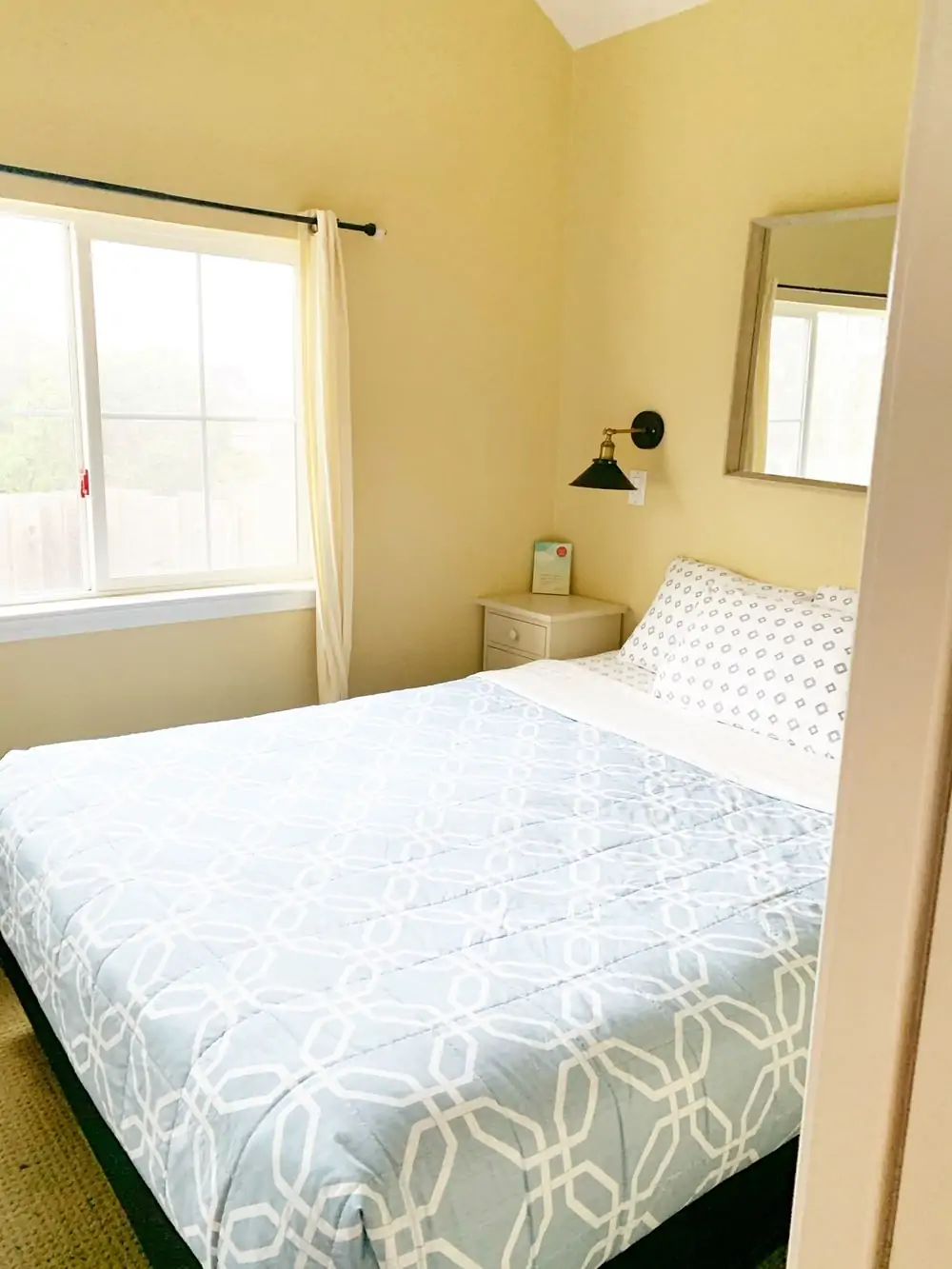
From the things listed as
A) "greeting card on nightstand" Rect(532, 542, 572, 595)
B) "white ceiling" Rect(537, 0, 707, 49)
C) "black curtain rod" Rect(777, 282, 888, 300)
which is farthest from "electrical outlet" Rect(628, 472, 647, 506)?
"white ceiling" Rect(537, 0, 707, 49)

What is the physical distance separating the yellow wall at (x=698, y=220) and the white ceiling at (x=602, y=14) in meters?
0.03

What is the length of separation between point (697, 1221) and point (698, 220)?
272 centimetres

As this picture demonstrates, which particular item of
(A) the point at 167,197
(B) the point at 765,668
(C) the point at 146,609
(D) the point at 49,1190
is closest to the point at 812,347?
(B) the point at 765,668

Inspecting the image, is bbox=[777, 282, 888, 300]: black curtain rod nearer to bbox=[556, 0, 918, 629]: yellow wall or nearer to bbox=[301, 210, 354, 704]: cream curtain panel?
bbox=[556, 0, 918, 629]: yellow wall

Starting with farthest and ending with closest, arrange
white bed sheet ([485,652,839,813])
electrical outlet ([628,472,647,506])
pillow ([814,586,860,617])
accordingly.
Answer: electrical outlet ([628,472,647,506])
pillow ([814,586,860,617])
white bed sheet ([485,652,839,813])

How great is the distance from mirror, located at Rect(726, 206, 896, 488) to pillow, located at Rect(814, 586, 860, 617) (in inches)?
11.8

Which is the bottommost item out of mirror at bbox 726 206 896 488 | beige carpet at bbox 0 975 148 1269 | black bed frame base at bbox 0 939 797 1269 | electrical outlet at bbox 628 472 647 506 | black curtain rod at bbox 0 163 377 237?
beige carpet at bbox 0 975 148 1269

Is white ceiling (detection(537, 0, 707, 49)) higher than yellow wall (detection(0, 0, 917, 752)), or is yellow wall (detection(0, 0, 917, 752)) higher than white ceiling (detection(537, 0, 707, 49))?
white ceiling (detection(537, 0, 707, 49))

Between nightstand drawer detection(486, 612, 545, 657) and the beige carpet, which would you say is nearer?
the beige carpet

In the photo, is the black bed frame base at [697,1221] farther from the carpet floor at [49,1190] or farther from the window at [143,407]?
the window at [143,407]

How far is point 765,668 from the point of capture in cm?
258

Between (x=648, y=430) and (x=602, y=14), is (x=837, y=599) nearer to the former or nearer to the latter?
(x=648, y=430)

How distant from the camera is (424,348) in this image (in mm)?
3348

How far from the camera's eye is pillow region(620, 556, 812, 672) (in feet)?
9.57
